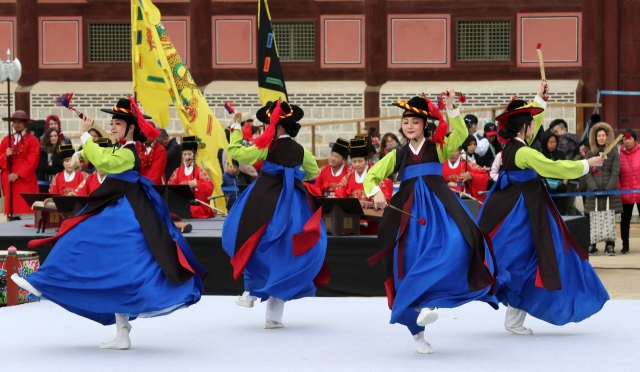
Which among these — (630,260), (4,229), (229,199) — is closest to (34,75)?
(229,199)

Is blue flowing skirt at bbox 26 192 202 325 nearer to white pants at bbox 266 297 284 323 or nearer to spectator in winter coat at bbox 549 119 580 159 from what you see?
white pants at bbox 266 297 284 323

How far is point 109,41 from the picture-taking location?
60.1 feet

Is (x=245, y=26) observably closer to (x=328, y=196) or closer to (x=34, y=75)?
(x=34, y=75)

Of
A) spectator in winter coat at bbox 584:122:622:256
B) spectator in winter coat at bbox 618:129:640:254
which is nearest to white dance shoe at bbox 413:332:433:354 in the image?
spectator in winter coat at bbox 584:122:622:256

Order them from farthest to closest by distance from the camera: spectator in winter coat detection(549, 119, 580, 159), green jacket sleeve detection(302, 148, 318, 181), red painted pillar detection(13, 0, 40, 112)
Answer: red painted pillar detection(13, 0, 40, 112), spectator in winter coat detection(549, 119, 580, 159), green jacket sleeve detection(302, 148, 318, 181)

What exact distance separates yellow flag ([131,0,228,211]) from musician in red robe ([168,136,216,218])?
0.10 meters

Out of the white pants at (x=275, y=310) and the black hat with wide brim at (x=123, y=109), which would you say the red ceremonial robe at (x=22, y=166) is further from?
the black hat with wide brim at (x=123, y=109)

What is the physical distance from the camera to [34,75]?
18.2 m

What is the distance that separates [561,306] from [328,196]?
4115 millimetres

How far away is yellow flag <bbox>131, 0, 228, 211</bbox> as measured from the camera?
12398mm

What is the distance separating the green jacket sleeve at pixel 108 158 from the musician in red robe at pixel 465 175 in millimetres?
6040

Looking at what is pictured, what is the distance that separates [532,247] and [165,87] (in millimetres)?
6463

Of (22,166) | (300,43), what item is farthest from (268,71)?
(300,43)

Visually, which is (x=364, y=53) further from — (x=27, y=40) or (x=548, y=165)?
(x=548, y=165)
